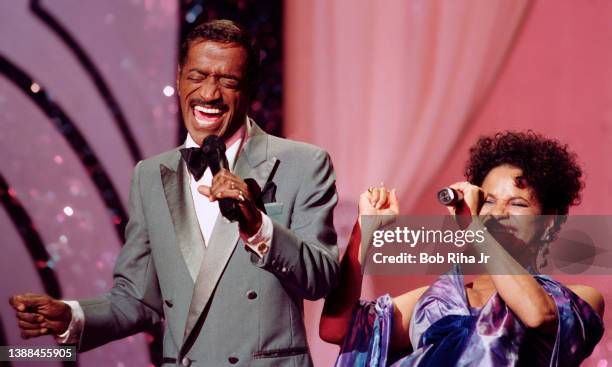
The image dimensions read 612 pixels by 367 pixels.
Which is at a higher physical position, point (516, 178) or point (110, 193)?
point (516, 178)

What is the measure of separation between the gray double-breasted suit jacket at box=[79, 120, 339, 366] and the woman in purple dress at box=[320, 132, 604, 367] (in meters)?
0.26

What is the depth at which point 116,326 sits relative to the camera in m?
2.16

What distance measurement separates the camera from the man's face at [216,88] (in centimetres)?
214

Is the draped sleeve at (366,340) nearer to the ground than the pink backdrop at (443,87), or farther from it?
nearer to the ground

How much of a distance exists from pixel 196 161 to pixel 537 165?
85 cm

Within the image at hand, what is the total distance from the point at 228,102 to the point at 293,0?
121cm

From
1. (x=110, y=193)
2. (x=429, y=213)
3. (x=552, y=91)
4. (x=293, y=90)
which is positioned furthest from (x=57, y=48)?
(x=552, y=91)

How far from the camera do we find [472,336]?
2.36 metres

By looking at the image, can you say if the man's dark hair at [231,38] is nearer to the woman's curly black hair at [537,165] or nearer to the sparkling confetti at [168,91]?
the woman's curly black hair at [537,165]

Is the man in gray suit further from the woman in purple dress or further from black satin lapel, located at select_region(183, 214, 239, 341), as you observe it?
the woman in purple dress

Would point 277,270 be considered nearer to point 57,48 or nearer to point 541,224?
point 541,224

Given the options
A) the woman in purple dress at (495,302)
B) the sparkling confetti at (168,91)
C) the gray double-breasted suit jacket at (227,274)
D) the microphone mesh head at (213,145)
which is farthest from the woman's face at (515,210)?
the sparkling confetti at (168,91)

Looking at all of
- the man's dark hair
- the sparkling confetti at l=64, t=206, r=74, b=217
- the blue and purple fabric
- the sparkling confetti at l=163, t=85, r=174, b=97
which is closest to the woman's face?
the blue and purple fabric

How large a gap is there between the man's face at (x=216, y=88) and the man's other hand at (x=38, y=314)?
44cm
